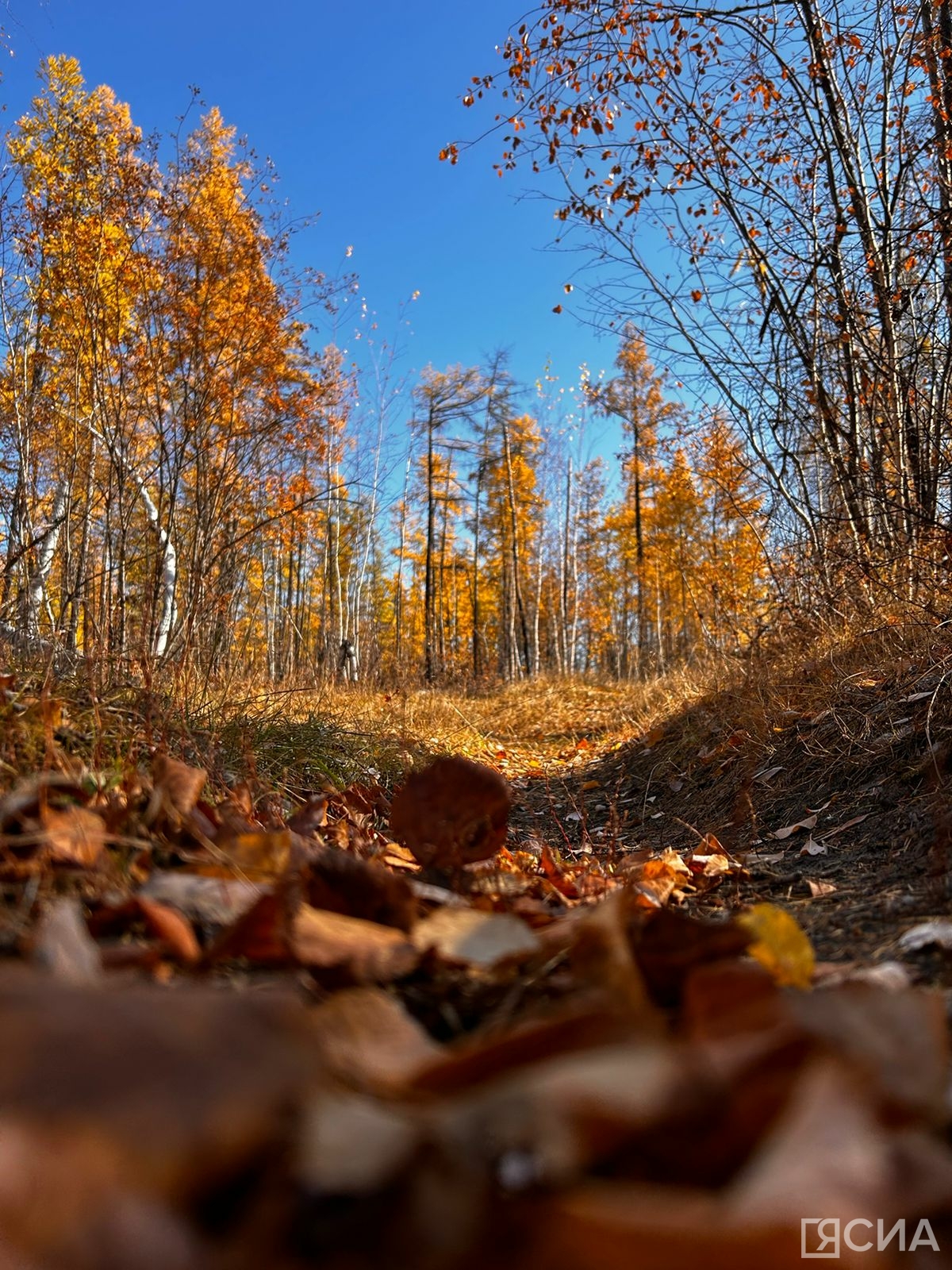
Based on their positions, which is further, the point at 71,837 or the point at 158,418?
the point at 158,418

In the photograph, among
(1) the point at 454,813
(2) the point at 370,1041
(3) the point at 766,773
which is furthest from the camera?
(3) the point at 766,773

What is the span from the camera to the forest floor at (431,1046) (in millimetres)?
413

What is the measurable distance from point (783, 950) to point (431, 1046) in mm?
479

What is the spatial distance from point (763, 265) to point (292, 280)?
568 centimetres

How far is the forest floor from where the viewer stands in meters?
0.41

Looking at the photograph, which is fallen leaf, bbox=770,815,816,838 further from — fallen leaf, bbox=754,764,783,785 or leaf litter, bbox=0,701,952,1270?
leaf litter, bbox=0,701,952,1270

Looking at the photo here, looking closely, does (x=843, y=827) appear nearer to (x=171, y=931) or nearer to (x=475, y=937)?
(x=475, y=937)

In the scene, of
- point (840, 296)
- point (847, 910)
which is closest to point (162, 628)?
point (840, 296)

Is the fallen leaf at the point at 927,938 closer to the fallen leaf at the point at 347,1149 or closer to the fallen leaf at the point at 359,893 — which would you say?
the fallen leaf at the point at 359,893

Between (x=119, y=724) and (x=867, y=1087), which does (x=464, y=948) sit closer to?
(x=867, y=1087)

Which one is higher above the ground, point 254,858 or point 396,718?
point 396,718

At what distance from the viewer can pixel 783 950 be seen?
0.87m

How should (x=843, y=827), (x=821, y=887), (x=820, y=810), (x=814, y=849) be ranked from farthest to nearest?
(x=820, y=810) < (x=843, y=827) < (x=814, y=849) < (x=821, y=887)

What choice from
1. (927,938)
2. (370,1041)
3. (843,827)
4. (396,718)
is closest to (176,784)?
(370,1041)
